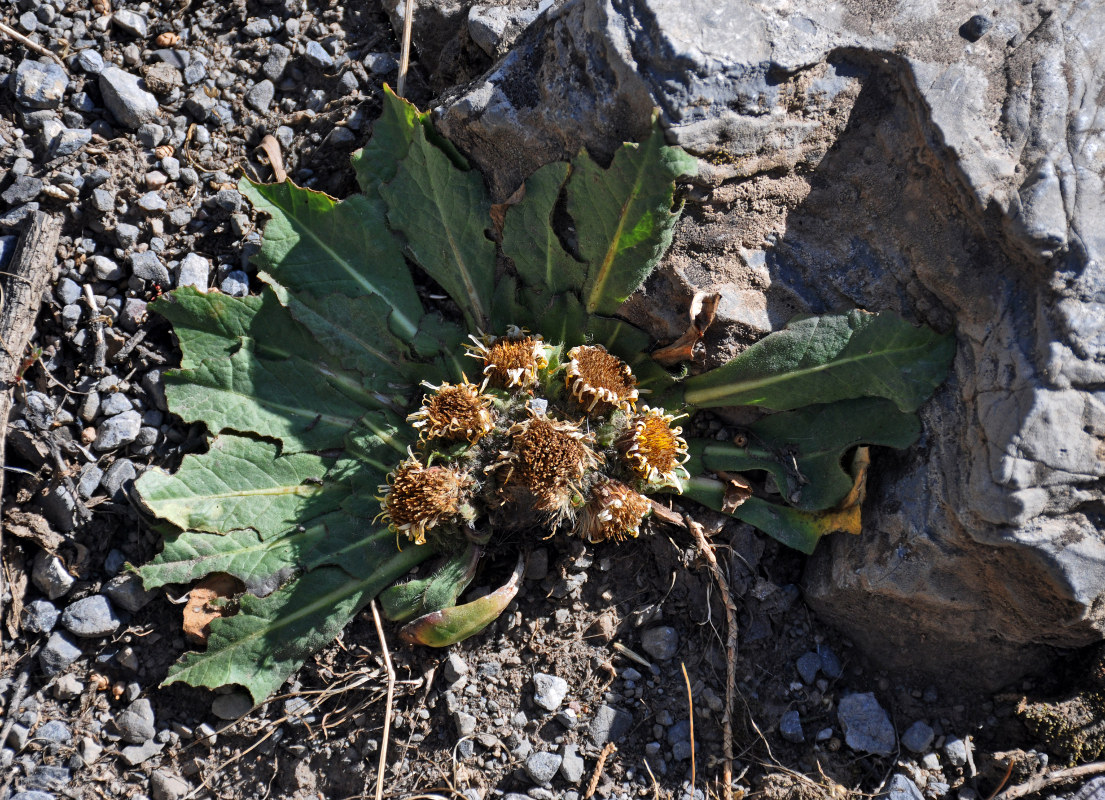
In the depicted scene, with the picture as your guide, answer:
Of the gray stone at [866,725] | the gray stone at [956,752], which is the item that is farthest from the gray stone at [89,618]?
the gray stone at [956,752]

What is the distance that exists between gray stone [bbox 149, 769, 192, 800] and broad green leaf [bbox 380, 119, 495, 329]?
93.3 inches

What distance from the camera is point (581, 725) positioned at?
3.44 m

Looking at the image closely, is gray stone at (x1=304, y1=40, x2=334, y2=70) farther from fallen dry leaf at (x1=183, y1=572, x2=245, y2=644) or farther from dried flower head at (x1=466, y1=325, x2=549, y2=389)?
fallen dry leaf at (x1=183, y1=572, x2=245, y2=644)

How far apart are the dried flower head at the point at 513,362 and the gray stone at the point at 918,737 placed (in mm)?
2237

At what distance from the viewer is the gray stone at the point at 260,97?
4.20m

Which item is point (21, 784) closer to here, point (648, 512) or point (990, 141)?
point (648, 512)

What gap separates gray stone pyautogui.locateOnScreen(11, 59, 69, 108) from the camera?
3.91 meters

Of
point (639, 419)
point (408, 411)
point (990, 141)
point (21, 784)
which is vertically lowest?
point (21, 784)

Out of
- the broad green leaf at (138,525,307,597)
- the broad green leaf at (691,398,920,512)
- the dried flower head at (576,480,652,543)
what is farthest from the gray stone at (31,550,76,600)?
the broad green leaf at (691,398,920,512)

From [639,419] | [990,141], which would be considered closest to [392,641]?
[639,419]

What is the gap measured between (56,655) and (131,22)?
10.4ft

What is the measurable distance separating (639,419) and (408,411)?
1.11 m

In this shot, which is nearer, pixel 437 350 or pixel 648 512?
pixel 648 512

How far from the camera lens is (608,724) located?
3.44 metres
